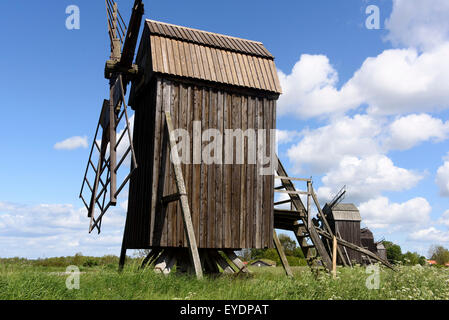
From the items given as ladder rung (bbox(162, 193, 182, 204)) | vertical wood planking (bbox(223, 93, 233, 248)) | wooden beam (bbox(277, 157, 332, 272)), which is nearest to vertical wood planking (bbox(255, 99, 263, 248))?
vertical wood planking (bbox(223, 93, 233, 248))

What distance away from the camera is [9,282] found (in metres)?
7.98

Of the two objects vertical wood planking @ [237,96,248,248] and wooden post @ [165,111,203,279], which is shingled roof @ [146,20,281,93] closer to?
vertical wood planking @ [237,96,248,248]

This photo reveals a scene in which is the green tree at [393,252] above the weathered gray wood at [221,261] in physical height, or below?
below

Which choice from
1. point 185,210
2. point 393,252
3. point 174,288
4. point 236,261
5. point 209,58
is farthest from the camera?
point 393,252

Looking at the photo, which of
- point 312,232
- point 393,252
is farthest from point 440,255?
point 312,232

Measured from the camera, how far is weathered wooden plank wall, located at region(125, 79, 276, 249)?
11.9m

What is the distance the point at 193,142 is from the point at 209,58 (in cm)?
260

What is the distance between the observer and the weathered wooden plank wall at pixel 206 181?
39.2 feet

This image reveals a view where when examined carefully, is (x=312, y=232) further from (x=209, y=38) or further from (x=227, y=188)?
(x=209, y=38)

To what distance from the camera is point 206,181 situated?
12359 mm

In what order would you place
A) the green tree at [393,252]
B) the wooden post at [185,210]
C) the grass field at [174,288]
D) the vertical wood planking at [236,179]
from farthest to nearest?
1. the green tree at [393,252]
2. the vertical wood planking at [236,179]
3. the wooden post at [185,210]
4. the grass field at [174,288]

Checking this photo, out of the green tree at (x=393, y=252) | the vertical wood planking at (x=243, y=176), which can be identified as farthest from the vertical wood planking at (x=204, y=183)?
the green tree at (x=393, y=252)

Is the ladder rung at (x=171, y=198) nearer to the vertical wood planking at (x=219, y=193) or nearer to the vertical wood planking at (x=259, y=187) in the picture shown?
the vertical wood planking at (x=219, y=193)

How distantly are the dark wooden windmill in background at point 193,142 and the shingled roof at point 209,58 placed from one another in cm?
3
